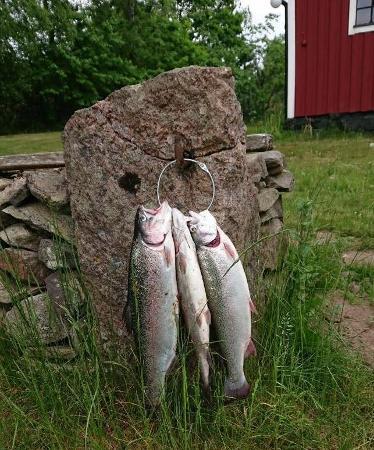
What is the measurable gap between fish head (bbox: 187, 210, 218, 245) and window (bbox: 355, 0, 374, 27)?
10348 millimetres

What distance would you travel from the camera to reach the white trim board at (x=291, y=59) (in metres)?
11.2

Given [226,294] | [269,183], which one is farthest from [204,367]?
[269,183]

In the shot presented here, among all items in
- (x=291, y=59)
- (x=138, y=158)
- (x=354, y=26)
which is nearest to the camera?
(x=138, y=158)

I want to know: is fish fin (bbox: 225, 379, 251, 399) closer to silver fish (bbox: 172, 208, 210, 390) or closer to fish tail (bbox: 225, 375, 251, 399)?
fish tail (bbox: 225, 375, 251, 399)

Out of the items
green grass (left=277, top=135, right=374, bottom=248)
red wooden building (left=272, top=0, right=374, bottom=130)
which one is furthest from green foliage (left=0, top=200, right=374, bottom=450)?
red wooden building (left=272, top=0, right=374, bottom=130)

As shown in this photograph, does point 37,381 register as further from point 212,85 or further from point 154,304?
point 212,85

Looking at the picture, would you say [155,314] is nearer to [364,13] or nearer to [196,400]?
[196,400]

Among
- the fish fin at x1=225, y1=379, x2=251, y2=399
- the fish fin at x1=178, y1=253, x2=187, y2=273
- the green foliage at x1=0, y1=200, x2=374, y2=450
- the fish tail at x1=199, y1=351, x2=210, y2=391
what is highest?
the fish fin at x1=178, y1=253, x2=187, y2=273

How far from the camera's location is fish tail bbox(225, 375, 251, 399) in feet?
7.10

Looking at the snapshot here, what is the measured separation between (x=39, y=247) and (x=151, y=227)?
1.32 m

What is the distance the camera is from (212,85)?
100.0 inches

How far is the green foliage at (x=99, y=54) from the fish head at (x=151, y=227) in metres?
19.5

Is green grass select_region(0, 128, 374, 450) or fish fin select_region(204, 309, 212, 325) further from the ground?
fish fin select_region(204, 309, 212, 325)

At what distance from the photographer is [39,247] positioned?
300 centimetres
